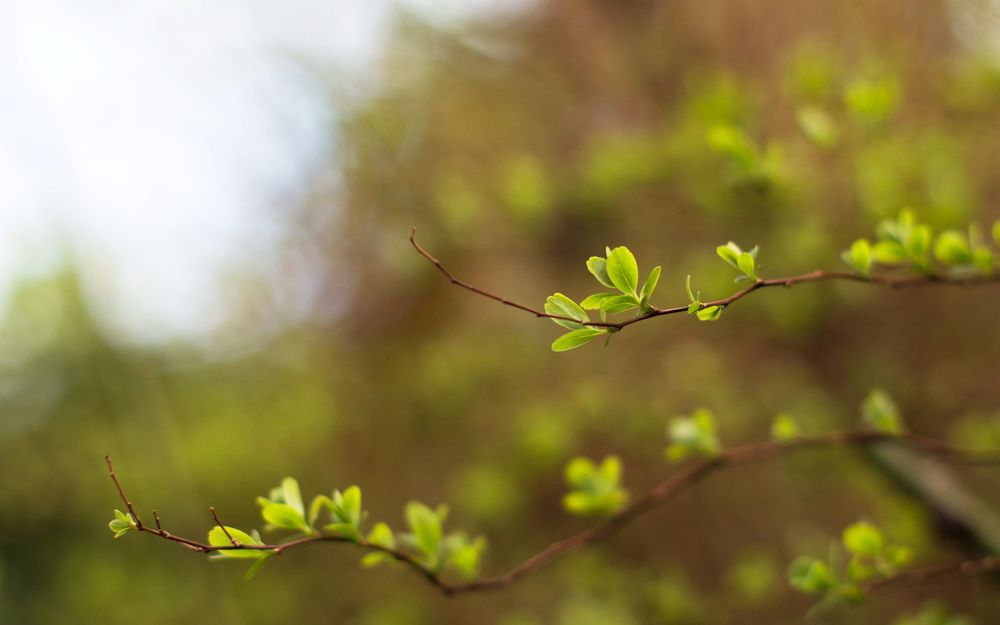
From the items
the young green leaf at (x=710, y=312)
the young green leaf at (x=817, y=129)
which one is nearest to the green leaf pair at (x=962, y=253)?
the young green leaf at (x=817, y=129)

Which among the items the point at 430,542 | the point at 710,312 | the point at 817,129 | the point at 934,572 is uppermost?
the point at 817,129

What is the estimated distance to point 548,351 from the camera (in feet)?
5.49

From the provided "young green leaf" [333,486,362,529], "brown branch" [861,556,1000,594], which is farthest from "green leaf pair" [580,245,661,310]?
"brown branch" [861,556,1000,594]

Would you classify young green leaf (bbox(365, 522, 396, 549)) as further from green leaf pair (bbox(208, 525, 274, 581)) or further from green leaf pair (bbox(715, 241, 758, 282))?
green leaf pair (bbox(715, 241, 758, 282))

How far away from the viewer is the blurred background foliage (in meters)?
1.30

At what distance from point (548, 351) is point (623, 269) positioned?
1221 mm

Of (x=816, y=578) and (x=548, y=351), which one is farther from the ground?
(x=548, y=351)

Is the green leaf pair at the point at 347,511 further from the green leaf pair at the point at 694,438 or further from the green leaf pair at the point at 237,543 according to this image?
the green leaf pair at the point at 694,438

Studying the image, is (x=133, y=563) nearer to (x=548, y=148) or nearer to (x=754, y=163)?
(x=548, y=148)

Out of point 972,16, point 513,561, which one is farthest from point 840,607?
point 972,16

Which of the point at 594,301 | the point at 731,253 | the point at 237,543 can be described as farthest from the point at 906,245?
the point at 237,543

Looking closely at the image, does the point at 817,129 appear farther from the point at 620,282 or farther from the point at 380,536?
the point at 380,536

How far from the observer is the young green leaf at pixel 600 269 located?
1.51 feet

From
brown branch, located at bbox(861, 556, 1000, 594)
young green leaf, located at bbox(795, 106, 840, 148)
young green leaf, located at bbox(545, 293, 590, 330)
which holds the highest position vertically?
young green leaf, located at bbox(795, 106, 840, 148)
